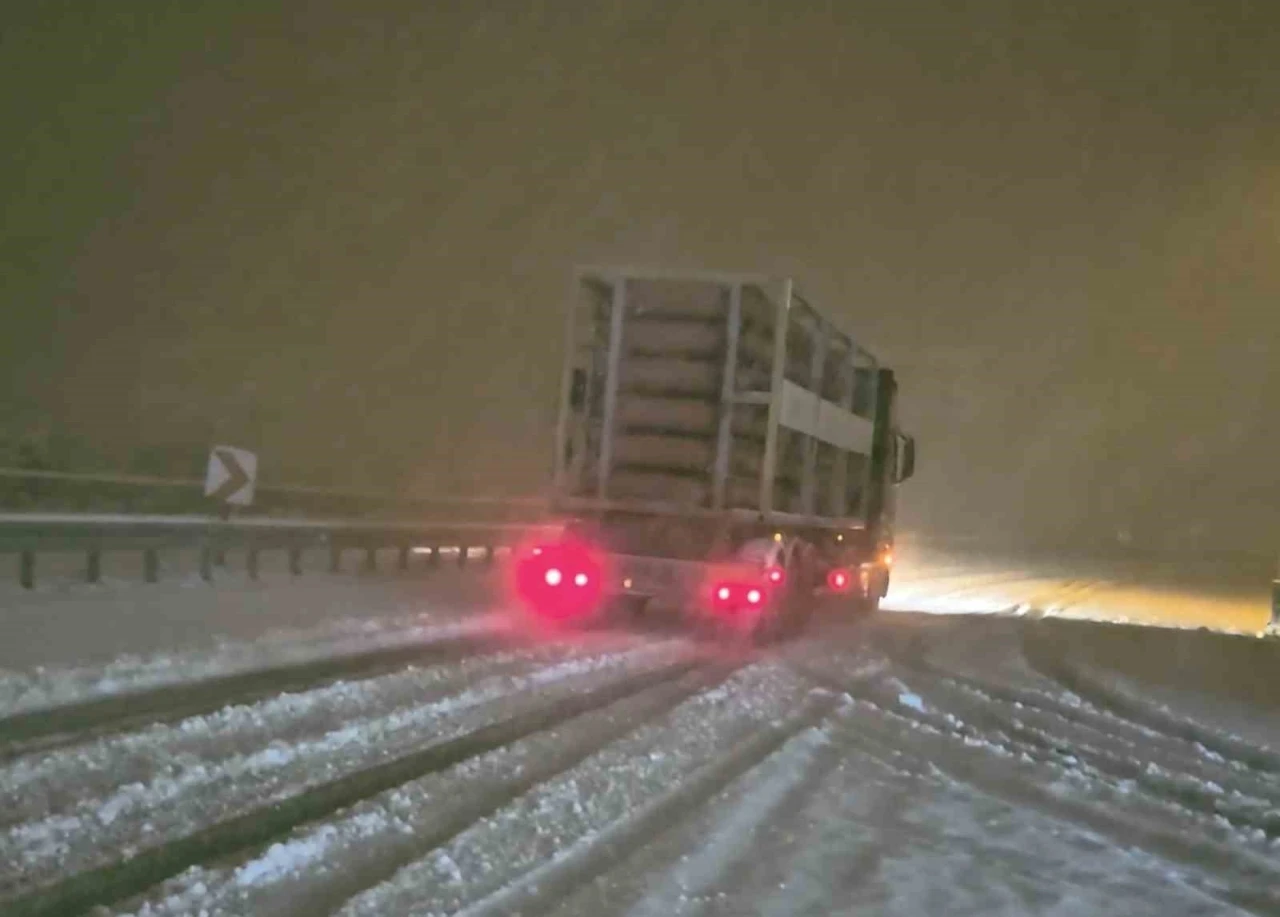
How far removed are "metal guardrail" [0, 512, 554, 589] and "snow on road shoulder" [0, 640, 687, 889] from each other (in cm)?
634

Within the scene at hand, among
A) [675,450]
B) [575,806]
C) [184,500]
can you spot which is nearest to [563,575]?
[675,450]

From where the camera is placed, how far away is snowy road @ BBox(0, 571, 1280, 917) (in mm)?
5800

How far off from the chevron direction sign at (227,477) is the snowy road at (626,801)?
20.3 feet

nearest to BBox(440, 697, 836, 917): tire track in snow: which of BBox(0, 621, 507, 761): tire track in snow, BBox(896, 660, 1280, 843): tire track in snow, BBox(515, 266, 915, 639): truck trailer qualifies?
BBox(896, 660, 1280, 843): tire track in snow

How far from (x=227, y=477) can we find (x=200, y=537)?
112 centimetres

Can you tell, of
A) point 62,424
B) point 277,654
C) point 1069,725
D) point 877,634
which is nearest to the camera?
point 1069,725

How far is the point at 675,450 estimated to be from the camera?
16.2 metres

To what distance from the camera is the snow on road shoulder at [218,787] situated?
5996 mm

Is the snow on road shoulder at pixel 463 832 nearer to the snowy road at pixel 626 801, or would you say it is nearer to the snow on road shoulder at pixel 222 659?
the snowy road at pixel 626 801

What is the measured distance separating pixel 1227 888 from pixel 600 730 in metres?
4.13

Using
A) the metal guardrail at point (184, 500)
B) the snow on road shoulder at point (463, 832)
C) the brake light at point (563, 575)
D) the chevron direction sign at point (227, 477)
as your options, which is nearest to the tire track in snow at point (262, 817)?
the snow on road shoulder at point (463, 832)

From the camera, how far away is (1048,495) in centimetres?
11800

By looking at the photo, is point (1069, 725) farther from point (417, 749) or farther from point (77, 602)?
point (77, 602)

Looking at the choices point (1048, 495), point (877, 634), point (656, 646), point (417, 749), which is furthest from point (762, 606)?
point (1048, 495)
